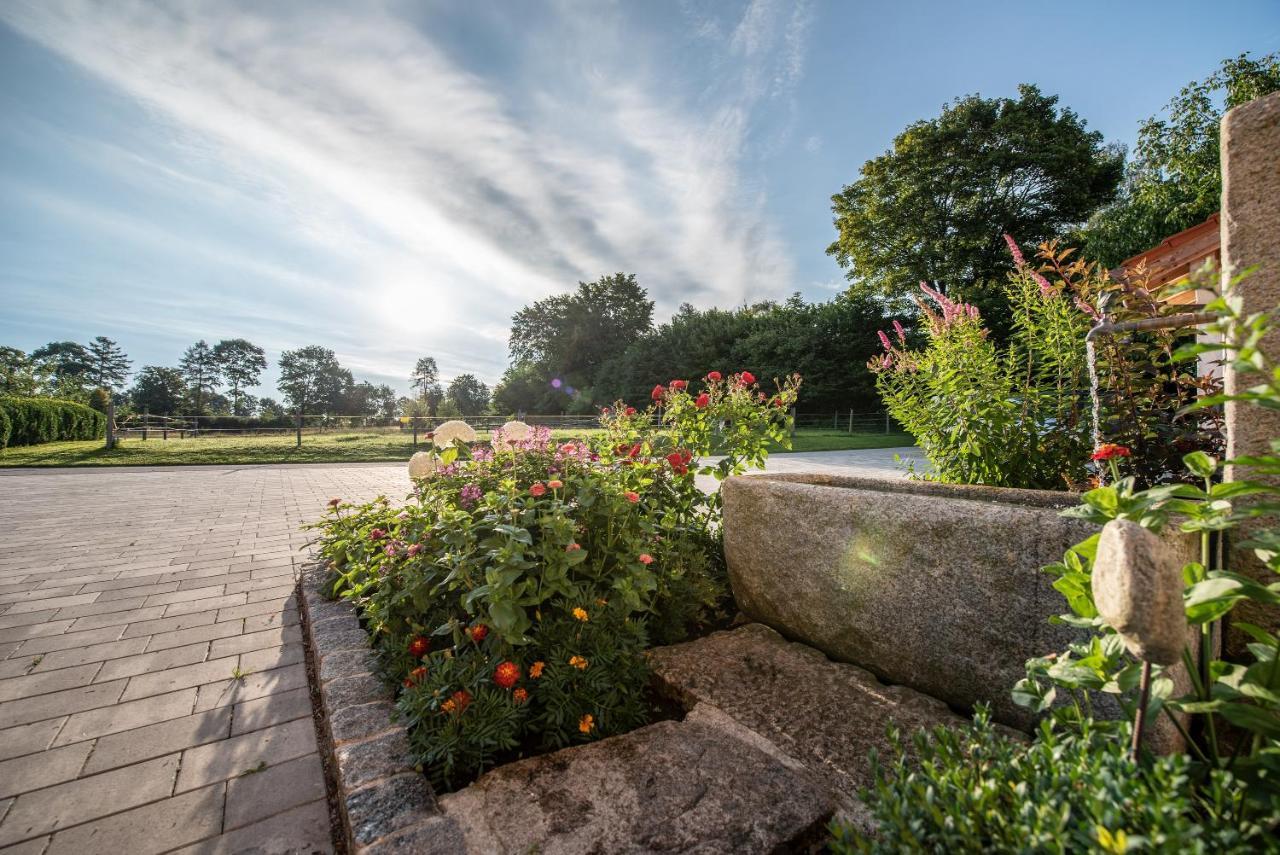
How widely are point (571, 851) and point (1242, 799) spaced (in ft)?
3.77

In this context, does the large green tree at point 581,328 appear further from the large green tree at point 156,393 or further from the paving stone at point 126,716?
the large green tree at point 156,393

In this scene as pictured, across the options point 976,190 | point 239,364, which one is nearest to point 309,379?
point 239,364

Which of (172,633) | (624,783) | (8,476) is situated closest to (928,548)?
(624,783)

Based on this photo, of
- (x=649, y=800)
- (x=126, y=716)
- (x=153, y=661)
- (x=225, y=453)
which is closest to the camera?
(x=649, y=800)

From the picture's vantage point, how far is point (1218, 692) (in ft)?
2.76

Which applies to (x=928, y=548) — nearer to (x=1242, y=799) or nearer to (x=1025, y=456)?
(x=1242, y=799)

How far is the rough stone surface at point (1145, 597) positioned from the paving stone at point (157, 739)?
102 inches

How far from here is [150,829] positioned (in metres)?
1.41

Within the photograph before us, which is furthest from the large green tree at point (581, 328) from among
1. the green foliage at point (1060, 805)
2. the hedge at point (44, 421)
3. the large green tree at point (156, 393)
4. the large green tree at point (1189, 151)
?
the large green tree at point (156, 393)

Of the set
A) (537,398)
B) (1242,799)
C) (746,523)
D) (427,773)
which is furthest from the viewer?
(537,398)

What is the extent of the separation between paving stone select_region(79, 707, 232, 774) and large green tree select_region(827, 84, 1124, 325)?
1877 cm

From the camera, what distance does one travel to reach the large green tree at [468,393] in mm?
55281

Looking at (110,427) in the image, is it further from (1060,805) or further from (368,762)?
(1060,805)

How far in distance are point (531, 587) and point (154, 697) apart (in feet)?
5.90
